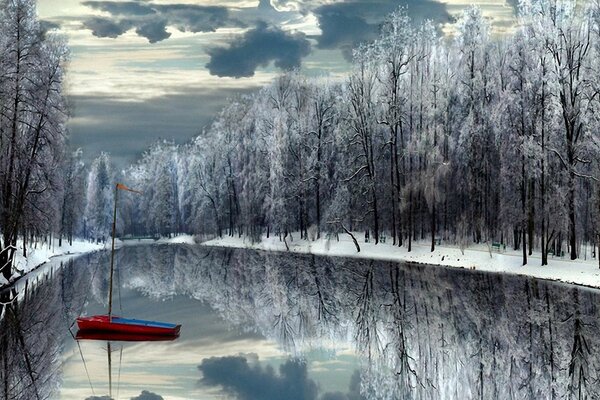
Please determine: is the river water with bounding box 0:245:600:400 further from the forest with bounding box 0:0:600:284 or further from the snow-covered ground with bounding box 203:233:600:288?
the forest with bounding box 0:0:600:284

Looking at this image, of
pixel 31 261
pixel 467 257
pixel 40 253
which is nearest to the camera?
pixel 467 257

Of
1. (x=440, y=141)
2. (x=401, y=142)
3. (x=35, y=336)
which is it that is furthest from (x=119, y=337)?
(x=401, y=142)

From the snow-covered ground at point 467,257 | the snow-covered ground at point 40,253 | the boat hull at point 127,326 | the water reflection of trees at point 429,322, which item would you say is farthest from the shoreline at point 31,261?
the snow-covered ground at point 467,257

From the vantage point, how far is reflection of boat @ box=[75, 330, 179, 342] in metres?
23.0

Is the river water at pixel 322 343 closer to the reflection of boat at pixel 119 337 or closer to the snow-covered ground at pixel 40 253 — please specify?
the reflection of boat at pixel 119 337

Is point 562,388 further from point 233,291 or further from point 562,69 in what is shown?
point 562,69

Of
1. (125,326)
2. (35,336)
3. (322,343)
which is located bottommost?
(322,343)

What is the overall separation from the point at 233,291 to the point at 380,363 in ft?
66.1

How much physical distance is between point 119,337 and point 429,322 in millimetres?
12241

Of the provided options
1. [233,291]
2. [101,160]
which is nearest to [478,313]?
[233,291]

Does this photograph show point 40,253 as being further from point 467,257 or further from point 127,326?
point 127,326

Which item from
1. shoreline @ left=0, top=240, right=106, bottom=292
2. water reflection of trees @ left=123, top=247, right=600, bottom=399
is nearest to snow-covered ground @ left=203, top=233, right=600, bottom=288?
water reflection of trees @ left=123, top=247, right=600, bottom=399

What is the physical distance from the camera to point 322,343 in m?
22.0

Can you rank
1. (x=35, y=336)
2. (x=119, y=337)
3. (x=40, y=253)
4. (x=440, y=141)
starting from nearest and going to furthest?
(x=35, y=336) → (x=119, y=337) → (x=440, y=141) → (x=40, y=253)
